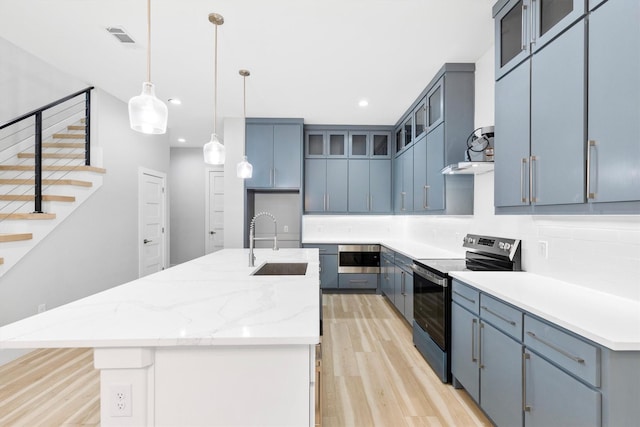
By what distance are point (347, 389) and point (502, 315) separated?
1.30 meters

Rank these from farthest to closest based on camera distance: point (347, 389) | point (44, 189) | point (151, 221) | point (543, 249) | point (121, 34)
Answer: point (151, 221) → point (44, 189) → point (121, 34) → point (347, 389) → point (543, 249)

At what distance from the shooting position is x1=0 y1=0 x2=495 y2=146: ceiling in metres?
2.20

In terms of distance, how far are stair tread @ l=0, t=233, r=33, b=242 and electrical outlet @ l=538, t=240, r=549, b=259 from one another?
14.2 feet

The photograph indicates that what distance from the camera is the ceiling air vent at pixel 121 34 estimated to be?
2.45m

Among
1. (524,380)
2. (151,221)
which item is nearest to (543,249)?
(524,380)

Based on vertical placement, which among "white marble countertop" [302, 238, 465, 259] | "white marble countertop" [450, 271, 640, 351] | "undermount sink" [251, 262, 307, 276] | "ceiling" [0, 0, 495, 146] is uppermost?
"ceiling" [0, 0, 495, 146]

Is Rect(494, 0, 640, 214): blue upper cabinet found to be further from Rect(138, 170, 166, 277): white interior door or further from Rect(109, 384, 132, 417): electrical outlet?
Rect(138, 170, 166, 277): white interior door

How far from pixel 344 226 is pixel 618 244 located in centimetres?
402

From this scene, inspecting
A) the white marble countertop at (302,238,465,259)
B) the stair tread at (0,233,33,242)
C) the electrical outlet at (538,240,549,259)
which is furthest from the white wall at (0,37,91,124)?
the electrical outlet at (538,240,549,259)

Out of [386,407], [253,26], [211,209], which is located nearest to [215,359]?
[386,407]

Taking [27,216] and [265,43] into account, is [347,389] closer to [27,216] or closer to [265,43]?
[265,43]

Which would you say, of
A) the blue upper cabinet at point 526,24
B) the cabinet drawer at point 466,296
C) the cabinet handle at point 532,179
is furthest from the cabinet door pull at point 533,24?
the cabinet drawer at point 466,296

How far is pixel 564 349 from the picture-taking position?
125 centimetres

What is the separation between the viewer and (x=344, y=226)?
17.8 feet
